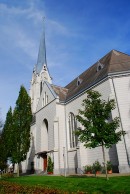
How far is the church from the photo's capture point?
20.0m

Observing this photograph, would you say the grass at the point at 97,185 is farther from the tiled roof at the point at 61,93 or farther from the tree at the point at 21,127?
the tiled roof at the point at 61,93

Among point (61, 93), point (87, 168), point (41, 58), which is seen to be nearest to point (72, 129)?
point (87, 168)

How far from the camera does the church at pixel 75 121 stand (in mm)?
20047

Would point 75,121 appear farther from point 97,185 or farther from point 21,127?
point 97,185

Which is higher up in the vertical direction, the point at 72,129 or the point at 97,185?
the point at 72,129

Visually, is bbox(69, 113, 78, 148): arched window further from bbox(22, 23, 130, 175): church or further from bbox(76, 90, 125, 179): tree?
bbox(76, 90, 125, 179): tree

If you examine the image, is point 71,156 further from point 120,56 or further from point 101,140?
point 120,56

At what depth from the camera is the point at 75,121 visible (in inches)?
1105

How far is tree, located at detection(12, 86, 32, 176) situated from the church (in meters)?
3.63

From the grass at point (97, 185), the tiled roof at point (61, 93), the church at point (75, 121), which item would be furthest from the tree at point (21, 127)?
the grass at point (97, 185)

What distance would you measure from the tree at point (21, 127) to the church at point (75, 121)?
11.9ft

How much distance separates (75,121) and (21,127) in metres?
8.41

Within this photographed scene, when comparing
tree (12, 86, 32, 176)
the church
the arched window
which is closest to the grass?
the church

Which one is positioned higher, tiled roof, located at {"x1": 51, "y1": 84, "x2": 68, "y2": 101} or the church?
tiled roof, located at {"x1": 51, "y1": 84, "x2": 68, "y2": 101}
